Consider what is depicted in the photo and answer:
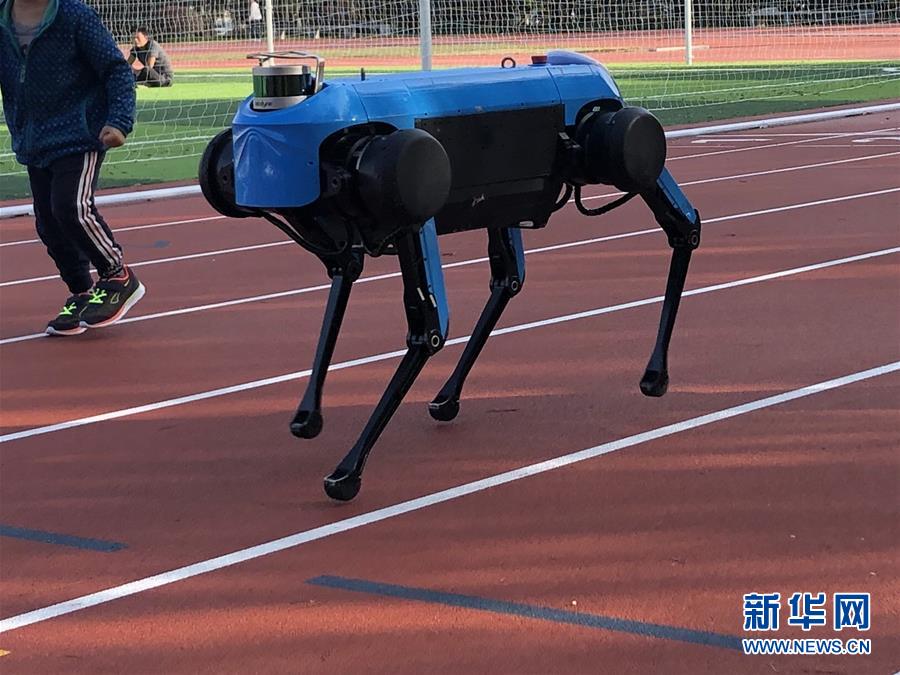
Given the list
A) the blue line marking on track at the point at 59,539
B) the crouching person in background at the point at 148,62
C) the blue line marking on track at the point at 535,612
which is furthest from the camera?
the crouching person in background at the point at 148,62

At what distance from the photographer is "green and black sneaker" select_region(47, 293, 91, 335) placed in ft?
29.5

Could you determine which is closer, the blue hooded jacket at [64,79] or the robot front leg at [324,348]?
the robot front leg at [324,348]

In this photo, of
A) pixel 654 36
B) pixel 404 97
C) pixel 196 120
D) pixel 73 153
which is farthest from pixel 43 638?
pixel 654 36

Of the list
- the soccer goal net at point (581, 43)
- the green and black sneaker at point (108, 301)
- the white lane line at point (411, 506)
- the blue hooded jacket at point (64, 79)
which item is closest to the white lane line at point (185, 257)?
the green and black sneaker at point (108, 301)

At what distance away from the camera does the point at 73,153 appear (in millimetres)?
8758

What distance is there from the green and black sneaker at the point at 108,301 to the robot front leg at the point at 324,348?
3.08 meters

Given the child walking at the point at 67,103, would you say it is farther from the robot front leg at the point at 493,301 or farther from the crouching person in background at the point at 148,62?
the crouching person in background at the point at 148,62

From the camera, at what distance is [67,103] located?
28.8 ft

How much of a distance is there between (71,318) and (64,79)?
1266 millimetres

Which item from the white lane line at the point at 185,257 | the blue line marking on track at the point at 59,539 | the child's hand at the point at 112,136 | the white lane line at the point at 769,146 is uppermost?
the child's hand at the point at 112,136

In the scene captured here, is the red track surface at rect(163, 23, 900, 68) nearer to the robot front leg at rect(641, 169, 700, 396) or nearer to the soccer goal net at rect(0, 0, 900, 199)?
the soccer goal net at rect(0, 0, 900, 199)

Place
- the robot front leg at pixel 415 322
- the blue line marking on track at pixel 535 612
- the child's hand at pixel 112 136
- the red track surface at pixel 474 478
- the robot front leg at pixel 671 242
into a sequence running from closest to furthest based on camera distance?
the blue line marking on track at pixel 535 612 → the red track surface at pixel 474 478 → the robot front leg at pixel 415 322 → the robot front leg at pixel 671 242 → the child's hand at pixel 112 136

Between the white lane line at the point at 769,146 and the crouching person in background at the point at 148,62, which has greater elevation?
the crouching person in background at the point at 148,62

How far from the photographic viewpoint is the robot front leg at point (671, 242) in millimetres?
6637
